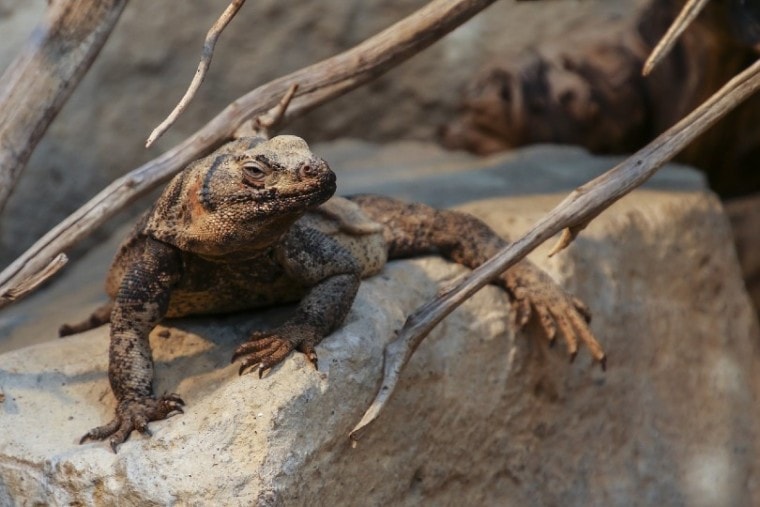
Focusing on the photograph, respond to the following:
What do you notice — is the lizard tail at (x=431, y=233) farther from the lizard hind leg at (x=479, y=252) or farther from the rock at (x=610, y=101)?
the rock at (x=610, y=101)

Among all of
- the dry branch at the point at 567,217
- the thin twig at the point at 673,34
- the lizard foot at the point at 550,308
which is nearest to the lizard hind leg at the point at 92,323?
the dry branch at the point at 567,217

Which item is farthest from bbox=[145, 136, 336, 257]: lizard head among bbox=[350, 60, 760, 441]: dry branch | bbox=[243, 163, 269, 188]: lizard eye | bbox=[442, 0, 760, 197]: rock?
bbox=[442, 0, 760, 197]: rock

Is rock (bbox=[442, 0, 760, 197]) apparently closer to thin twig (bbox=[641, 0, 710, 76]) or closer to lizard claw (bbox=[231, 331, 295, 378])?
thin twig (bbox=[641, 0, 710, 76])

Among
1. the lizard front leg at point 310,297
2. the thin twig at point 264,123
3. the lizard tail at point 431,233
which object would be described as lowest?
the lizard tail at point 431,233

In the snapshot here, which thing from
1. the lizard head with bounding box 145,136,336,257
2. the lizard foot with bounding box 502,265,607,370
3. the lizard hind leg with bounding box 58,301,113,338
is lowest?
the lizard foot with bounding box 502,265,607,370

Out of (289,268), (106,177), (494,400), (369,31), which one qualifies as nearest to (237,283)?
(289,268)

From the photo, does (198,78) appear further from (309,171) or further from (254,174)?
(309,171)
